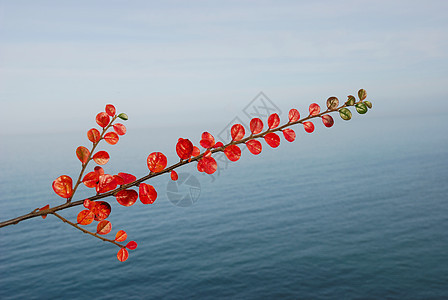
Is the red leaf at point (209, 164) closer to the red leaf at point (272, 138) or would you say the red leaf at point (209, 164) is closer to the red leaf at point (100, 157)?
the red leaf at point (272, 138)

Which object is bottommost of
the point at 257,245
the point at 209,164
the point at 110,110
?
the point at 257,245

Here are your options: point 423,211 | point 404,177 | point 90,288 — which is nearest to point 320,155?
point 404,177

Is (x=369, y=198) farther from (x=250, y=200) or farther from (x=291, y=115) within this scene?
(x=291, y=115)

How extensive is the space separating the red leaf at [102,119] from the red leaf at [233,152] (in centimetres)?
62

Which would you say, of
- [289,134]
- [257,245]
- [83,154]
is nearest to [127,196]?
[83,154]

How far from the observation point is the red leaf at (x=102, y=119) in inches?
64.1

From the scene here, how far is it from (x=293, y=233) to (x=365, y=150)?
10838cm

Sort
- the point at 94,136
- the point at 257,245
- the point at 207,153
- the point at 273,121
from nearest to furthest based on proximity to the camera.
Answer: the point at 207,153, the point at 273,121, the point at 94,136, the point at 257,245

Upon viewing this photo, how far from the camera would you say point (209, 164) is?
4.20ft

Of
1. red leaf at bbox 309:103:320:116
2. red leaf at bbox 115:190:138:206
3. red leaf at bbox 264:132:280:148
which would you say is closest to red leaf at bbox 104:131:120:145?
red leaf at bbox 115:190:138:206

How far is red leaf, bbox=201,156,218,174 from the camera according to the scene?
1259 mm

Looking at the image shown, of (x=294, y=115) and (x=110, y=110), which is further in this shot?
(x=110, y=110)

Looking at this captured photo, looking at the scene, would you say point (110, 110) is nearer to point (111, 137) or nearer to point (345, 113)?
point (111, 137)

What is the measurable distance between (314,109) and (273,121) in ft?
0.55
